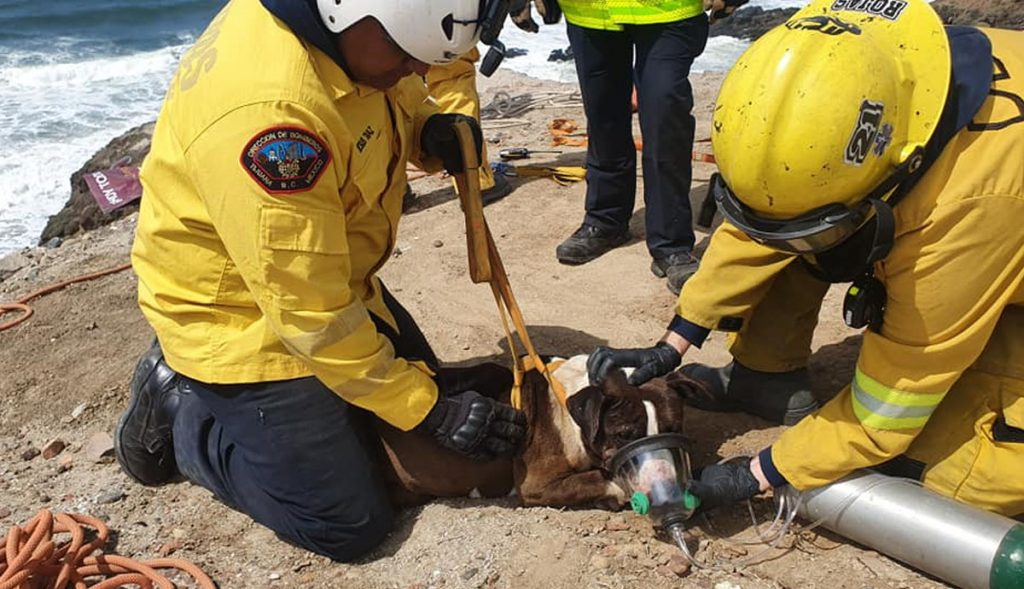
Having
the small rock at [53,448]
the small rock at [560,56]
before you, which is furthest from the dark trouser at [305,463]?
the small rock at [560,56]

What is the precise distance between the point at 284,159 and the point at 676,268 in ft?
7.76

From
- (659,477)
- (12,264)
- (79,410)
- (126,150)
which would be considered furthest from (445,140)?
(126,150)

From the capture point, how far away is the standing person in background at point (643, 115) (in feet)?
13.5

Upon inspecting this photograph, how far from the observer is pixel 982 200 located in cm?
209

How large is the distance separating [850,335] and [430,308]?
5.90 feet

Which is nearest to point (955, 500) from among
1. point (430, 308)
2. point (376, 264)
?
point (376, 264)

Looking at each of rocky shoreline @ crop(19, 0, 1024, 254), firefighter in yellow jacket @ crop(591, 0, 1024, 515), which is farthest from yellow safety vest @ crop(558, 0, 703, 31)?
rocky shoreline @ crop(19, 0, 1024, 254)

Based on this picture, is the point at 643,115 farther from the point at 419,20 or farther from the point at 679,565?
the point at 679,565

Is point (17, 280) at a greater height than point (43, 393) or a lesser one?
lesser

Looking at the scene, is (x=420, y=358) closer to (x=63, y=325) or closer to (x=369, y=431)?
(x=369, y=431)

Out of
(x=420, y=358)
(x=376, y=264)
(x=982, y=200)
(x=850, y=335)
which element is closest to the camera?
(x=982, y=200)

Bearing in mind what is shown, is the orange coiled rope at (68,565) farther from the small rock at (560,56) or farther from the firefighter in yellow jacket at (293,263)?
the small rock at (560,56)

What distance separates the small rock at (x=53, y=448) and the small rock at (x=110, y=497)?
43 cm

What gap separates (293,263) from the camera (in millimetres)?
2336
